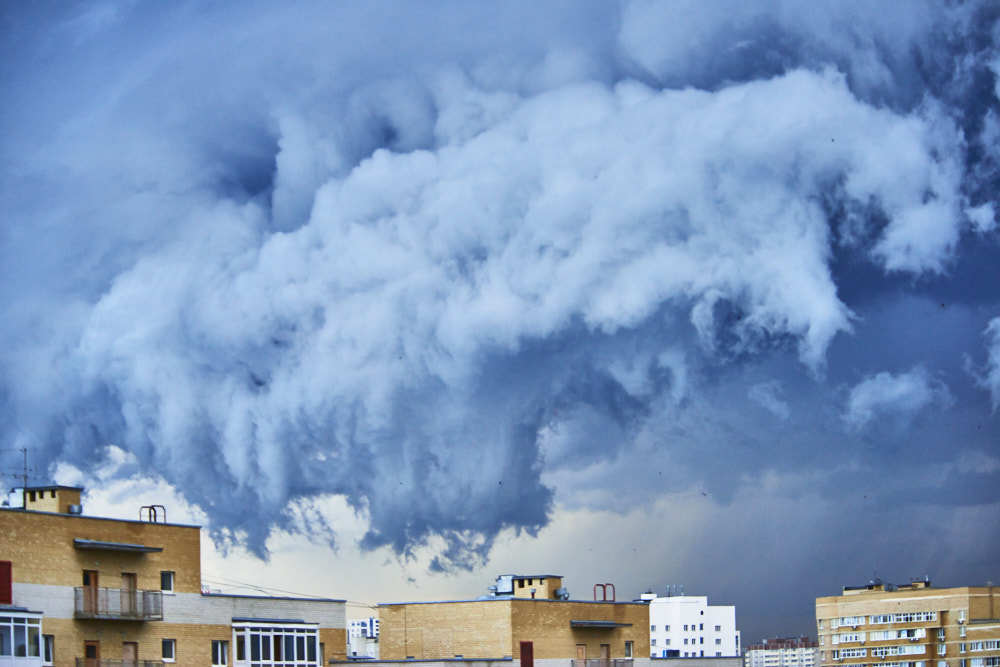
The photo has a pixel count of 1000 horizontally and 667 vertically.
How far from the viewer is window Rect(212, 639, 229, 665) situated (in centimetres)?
7006

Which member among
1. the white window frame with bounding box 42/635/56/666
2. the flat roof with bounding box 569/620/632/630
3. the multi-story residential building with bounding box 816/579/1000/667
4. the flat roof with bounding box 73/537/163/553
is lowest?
the multi-story residential building with bounding box 816/579/1000/667

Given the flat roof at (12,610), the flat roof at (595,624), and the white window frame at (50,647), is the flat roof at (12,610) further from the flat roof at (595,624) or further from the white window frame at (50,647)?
the flat roof at (595,624)

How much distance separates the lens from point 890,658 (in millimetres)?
175750

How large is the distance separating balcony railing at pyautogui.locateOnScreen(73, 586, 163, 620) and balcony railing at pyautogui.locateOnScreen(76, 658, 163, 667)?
190mm

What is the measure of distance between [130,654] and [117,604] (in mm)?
2751

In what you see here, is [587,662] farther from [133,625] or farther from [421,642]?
[133,625]

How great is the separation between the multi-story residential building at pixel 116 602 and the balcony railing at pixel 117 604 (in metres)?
0.04

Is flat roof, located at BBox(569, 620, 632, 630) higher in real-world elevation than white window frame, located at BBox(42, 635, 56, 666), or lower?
lower

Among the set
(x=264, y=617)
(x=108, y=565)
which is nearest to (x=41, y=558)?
(x=108, y=565)

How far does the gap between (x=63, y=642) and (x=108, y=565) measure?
157 inches

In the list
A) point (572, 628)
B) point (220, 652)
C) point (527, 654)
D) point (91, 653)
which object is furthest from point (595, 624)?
point (91, 653)

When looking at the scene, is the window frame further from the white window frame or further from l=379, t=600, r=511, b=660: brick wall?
l=379, t=600, r=511, b=660: brick wall

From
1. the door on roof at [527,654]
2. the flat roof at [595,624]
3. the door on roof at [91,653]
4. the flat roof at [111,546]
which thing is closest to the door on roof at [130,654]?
the door on roof at [91,653]

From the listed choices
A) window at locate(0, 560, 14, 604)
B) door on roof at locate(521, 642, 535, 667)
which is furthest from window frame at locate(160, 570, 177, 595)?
door on roof at locate(521, 642, 535, 667)
